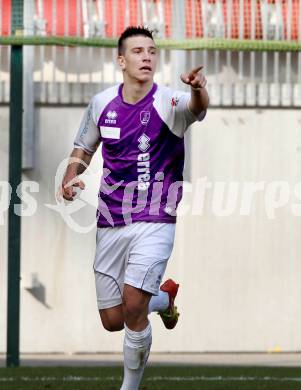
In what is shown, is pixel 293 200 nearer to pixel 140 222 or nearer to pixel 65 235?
pixel 65 235

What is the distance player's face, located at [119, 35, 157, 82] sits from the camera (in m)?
7.24

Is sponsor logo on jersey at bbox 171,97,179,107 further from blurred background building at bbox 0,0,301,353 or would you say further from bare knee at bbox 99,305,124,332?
blurred background building at bbox 0,0,301,353

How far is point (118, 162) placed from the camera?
724 cm

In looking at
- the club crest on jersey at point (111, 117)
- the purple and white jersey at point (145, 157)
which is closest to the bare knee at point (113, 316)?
the purple and white jersey at point (145, 157)

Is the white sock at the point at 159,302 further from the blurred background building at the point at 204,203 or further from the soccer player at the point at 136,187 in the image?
the blurred background building at the point at 204,203

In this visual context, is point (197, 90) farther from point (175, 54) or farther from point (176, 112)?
point (175, 54)

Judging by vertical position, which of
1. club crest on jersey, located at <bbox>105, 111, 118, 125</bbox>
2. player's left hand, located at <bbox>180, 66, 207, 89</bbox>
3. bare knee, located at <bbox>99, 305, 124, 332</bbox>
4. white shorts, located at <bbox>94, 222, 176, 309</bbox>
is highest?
player's left hand, located at <bbox>180, 66, 207, 89</bbox>

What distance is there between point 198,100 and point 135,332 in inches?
55.1

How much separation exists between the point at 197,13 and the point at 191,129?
1.14 meters

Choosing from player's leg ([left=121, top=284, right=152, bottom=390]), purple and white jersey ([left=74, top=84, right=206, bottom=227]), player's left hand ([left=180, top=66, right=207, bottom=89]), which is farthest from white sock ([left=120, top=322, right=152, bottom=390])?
player's left hand ([left=180, top=66, right=207, bottom=89])

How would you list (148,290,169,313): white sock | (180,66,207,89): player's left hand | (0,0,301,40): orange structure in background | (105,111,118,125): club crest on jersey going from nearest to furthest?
1. (180,66,207,89): player's left hand
2. (105,111,118,125): club crest on jersey
3. (148,290,169,313): white sock
4. (0,0,301,40): orange structure in background
